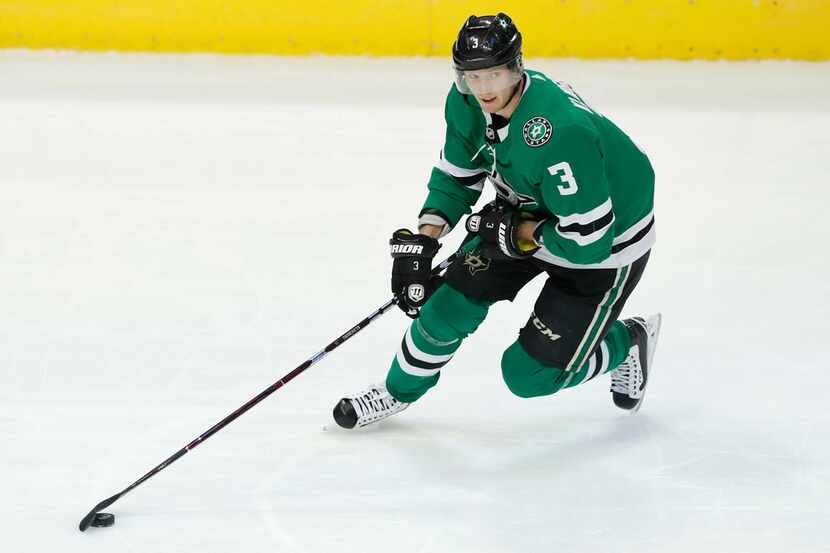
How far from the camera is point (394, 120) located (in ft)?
17.9

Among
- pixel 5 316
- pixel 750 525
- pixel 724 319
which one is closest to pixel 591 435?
pixel 750 525

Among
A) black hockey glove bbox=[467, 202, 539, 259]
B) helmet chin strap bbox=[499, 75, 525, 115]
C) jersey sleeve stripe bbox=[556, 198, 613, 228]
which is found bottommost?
black hockey glove bbox=[467, 202, 539, 259]

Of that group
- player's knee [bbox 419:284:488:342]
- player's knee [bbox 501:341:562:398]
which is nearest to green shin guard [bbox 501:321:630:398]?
player's knee [bbox 501:341:562:398]

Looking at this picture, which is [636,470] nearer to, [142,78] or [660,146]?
[660,146]

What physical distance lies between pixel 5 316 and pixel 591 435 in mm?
1895

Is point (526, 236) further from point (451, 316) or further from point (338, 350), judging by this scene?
point (338, 350)

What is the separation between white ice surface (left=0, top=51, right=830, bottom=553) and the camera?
Result: 2.43m

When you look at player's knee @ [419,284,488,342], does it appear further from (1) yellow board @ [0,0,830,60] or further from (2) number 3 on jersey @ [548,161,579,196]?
(1) yellow board @ [0,0,830,60]

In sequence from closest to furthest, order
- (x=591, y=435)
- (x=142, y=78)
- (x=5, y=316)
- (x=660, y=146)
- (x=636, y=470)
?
(x=636, y=470)
(x=591, y=435)
(x=5, y=316)
(x=660, y=146)
(x=142, y=78)

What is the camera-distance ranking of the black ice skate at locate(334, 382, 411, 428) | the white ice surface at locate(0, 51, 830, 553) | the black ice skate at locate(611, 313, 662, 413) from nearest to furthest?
the white ice surface at locate(0, 51, 830, 553) < the black ice skate at locate(334, 382, 411, 428) < the black ice skate at locate(611, 313, 662, 413)

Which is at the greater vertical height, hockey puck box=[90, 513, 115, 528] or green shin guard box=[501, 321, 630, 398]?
green shin guard box=[501, 321, 630, 398]

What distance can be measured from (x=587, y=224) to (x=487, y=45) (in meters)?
0.46

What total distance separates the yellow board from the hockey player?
13.1ft

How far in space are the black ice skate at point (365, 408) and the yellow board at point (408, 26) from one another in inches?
163
